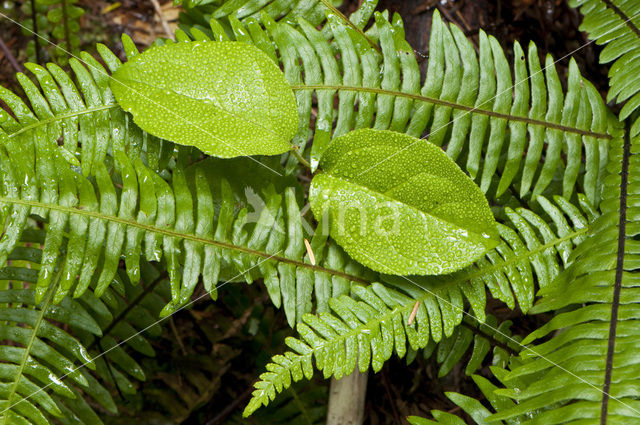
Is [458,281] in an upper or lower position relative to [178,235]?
lower

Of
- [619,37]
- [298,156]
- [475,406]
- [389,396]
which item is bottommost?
[475,406]

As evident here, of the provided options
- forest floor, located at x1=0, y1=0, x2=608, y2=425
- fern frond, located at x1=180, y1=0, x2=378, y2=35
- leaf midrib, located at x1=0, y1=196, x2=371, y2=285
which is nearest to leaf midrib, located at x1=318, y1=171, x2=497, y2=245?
leaf midrib, located at x1=0, y1=196, x2=371, y2=285

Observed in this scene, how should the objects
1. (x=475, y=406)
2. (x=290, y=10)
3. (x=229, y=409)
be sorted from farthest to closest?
(x=229, y=409), (x=290, y=10), (x=475, y=406)

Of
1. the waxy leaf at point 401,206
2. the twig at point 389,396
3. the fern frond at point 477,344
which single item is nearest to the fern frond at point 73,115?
the waxy leaf at point 401,206

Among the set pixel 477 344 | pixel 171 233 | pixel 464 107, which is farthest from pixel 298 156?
pixel 477 344

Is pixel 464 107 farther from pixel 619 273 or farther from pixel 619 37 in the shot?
pixel 619 273

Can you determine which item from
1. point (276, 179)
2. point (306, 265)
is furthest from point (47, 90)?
point (306, 265)

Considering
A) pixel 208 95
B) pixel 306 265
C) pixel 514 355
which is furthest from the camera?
pixel 514 355

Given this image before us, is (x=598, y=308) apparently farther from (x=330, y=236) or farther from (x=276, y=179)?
(x=276, y=179)
